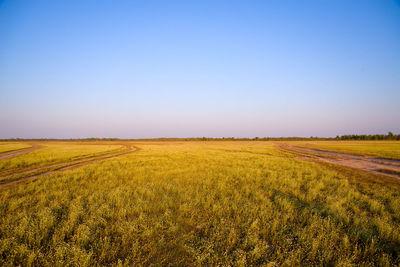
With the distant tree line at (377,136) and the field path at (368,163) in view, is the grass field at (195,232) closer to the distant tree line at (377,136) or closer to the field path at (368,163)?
the field path at (368,163)

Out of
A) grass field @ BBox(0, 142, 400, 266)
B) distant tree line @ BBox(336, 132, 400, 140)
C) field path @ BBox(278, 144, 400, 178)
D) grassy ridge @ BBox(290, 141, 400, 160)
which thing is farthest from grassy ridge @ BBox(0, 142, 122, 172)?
distant tree line @ BBox(336, 132, 400, 140)

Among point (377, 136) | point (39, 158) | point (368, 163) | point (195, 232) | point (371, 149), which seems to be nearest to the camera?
point (195, 232)

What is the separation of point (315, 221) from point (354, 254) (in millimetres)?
1401

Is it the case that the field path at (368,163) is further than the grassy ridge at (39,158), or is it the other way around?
the grassy ridge at (39,158)

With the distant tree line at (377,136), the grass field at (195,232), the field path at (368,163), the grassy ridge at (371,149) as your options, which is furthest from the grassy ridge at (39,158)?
the distant tree line at (377,136)

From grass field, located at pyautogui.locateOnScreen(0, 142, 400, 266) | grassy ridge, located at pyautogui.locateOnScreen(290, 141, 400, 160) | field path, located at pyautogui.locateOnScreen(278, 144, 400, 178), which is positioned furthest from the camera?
grassy ridge, located at pyautogui.locateOnScreen(290, 141, 400, 160)

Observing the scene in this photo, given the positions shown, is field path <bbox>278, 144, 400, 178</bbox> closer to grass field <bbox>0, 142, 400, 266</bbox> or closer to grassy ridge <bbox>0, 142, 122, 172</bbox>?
grass field <bbox>0, 142, 400, 266</bbox>

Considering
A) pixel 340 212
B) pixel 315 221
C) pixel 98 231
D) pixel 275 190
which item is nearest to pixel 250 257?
pixel 315 221

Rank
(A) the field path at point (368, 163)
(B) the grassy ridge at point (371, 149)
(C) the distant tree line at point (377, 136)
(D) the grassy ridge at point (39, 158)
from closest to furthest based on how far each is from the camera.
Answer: (A) the field path at point (368, 163)
(D) the grassy ridge at point (39, 158)
(B) the grassy ridge at point (371, 149)
(C) the distant tree line at point (377, 136)

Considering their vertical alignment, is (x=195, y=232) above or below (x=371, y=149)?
above

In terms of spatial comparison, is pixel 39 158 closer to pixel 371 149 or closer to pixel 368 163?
pixel 368 163

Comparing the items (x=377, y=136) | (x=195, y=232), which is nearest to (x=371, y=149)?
(x=195, y=232)

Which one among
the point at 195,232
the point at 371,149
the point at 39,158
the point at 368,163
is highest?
the point at 195,232

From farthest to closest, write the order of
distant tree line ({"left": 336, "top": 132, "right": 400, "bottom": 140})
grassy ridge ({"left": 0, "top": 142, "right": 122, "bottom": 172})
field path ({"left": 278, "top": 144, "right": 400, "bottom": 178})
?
distant tree line ({"left": 336, "top": 132, "right": 400, "bottom": 140}) < grassy ridge ({"left": 0, "top": 142, "right": 122, "bottom": 172}) < field path ({"left": 278, "top": 144, "right": 400, "bottom": 178})
